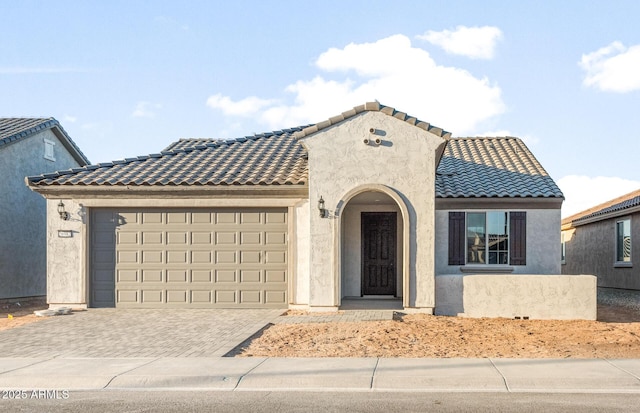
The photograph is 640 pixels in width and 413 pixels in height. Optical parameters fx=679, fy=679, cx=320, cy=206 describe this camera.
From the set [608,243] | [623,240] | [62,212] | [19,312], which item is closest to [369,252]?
[62,212]

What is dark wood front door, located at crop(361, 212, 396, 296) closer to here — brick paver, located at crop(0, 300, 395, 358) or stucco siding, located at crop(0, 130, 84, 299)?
brick paver, located at crop(0, 300, 395, 358)

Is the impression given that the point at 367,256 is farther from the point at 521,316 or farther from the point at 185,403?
the point at 185,403

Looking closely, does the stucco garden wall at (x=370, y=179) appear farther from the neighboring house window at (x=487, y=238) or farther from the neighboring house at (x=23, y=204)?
the neighboring house at (x=23, y=204)

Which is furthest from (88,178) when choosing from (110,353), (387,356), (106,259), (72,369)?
(387,356)

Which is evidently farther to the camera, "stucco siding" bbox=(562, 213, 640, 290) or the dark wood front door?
"stucco siding" bbox=(562, 213, 640, 290)

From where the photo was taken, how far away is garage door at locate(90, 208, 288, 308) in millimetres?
17656

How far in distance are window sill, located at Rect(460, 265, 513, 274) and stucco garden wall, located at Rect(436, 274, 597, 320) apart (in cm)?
197

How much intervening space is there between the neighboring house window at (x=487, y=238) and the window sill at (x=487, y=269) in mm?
143

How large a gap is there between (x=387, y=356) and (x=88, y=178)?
407 inches

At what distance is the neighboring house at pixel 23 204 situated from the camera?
22000 millimetres

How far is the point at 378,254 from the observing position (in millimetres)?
19047

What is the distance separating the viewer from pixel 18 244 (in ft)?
74.3

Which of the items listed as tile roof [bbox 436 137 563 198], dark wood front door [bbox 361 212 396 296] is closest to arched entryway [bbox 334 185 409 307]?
dark wood front door [bbox 361 212 396 296]

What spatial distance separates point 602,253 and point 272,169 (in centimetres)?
1627
